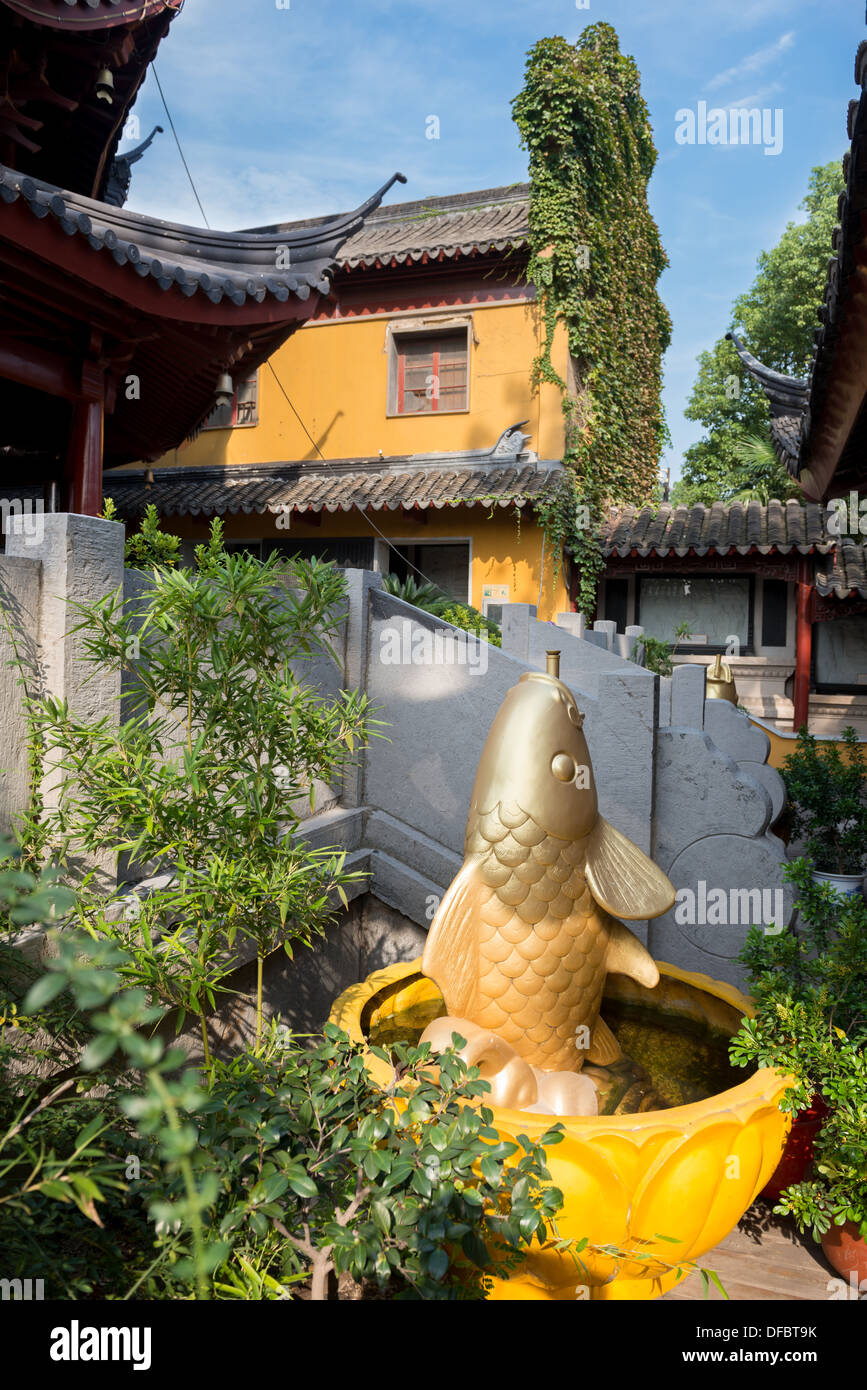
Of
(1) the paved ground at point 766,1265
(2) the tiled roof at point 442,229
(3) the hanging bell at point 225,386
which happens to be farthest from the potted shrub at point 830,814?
(2) the tiled roof at point 442,229

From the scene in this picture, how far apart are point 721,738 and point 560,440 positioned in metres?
6.46

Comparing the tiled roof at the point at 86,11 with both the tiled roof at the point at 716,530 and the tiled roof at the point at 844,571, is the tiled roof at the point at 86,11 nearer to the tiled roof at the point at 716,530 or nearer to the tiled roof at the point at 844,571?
the tiled roof at the point at 716,530

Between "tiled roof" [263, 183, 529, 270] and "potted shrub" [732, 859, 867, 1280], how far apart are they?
32.6 ft

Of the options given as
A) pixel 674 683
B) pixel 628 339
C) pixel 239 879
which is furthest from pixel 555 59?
pixel 239 879

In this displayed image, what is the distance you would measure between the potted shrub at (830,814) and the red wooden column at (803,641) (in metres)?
4.89

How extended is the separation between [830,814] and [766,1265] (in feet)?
9.78

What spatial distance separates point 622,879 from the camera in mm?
2396

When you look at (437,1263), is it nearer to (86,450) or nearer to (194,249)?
(86,450)

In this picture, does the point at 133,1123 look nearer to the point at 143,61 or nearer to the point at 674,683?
the point at 674,683

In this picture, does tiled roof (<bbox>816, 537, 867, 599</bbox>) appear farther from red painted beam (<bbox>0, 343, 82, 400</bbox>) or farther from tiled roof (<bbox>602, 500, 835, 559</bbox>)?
red painted beam (<bbox>0, 343, 82, 400</bbox>)

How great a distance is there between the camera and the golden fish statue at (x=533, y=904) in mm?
2252

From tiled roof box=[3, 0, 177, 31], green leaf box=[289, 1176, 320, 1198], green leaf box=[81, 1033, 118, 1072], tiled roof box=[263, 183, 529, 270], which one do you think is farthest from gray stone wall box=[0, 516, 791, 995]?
tiled roof box=[263, 183, 529, 270]

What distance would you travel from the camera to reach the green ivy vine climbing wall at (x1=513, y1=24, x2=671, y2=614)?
10.2 metres
